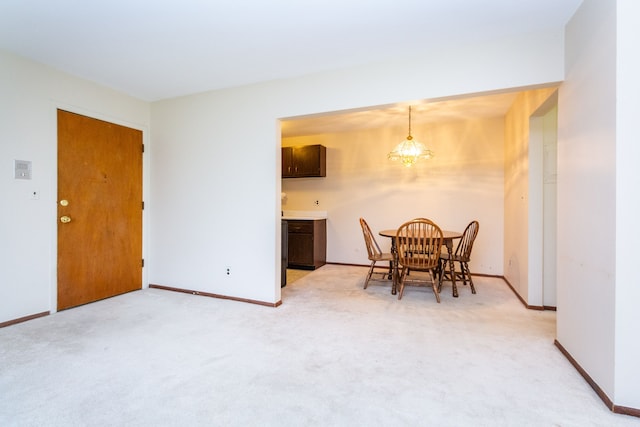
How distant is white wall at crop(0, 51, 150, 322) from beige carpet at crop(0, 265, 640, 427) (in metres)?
0.32

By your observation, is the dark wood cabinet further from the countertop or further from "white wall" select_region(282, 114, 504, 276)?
"white wall" select_region(282, 114, 504, 276)

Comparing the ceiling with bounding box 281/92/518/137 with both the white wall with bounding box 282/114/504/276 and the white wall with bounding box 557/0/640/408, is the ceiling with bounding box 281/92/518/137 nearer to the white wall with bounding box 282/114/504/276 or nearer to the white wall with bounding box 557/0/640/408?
the white wall with bounding box 282/114/504/276

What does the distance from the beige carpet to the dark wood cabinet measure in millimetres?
1847

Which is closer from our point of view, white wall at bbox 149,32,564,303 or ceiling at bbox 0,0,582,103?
ceiling at bbox 0,0,582,103

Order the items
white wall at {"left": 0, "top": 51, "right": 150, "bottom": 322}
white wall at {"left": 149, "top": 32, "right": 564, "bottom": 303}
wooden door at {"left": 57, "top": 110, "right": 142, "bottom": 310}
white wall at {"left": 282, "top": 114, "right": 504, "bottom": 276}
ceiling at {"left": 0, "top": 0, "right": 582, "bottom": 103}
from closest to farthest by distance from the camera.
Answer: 1. ceiling at {"left": 0, "top": 0, "right": 582, "bottom": 103}
2. white wall at {"left": 149, "top": 32, "right": 564, "bottom": 303}
3. white wall at {"left": 0, "top": 51, "right": 150, "bottom": 322}
4. wooden door at {"left": 57, "top": 110, "right": 142, "bottom": 310}
5. white wall at {"left": 282, "top": 114, "right": 504, "bottom": 276}

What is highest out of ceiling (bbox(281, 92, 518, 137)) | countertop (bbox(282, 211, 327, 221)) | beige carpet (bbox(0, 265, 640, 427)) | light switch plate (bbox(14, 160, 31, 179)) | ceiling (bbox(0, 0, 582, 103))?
ceiling (bbox(281, 92, 518, 137))

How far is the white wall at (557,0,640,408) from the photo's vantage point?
1.50 metres

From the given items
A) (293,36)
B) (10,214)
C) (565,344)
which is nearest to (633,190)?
(565,344)

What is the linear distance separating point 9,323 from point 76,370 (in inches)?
53.3

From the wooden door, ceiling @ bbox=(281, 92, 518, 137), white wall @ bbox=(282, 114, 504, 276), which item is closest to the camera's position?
the wooden door

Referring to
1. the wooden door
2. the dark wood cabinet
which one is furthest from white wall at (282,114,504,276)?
the wooden door

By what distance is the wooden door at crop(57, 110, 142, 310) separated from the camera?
3.01m

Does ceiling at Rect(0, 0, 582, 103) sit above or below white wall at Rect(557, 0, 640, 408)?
above

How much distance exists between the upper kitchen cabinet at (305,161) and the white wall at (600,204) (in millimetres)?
3532
